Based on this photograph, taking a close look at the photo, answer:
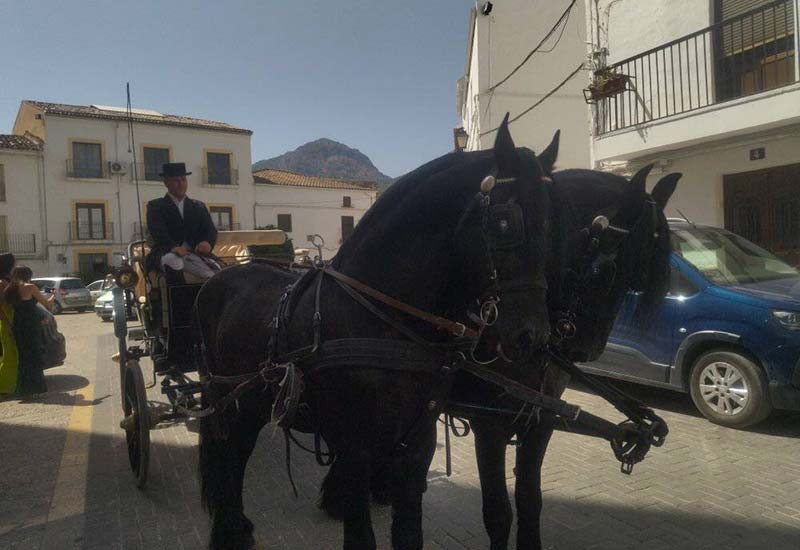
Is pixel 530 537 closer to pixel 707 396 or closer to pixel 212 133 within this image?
pixel 707 396

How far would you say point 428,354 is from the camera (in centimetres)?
231

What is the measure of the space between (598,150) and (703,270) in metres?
5.49

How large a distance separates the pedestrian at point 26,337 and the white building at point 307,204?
111 ft

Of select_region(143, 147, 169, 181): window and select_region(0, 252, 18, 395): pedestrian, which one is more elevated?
select_region(143, 147, 169, 181): window

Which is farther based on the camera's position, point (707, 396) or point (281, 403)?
point (707, 396)

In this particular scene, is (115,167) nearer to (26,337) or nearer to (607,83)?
(26,337)

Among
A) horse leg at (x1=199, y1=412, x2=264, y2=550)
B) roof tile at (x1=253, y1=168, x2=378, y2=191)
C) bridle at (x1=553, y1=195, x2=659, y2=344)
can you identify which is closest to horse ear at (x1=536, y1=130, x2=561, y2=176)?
bridle at (x1=553, y1=195, x2=659, y2=344)

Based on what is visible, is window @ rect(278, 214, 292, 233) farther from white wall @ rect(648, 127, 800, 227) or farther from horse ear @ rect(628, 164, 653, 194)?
horse ear @ rect(628, 164, 653, 194)

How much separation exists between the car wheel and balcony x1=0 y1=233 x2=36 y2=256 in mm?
38806

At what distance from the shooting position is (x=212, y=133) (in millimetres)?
40031

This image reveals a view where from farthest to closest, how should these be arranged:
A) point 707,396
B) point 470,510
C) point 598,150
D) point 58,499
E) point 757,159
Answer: point 598,150 < point 757,159 < point 707,396 < point 58,499 < point 470,510

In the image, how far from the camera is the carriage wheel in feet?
13.5

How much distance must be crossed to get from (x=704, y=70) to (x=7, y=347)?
11488 millimetres

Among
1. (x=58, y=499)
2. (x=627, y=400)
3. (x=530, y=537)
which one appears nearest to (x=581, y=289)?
(x=627, y=400)
